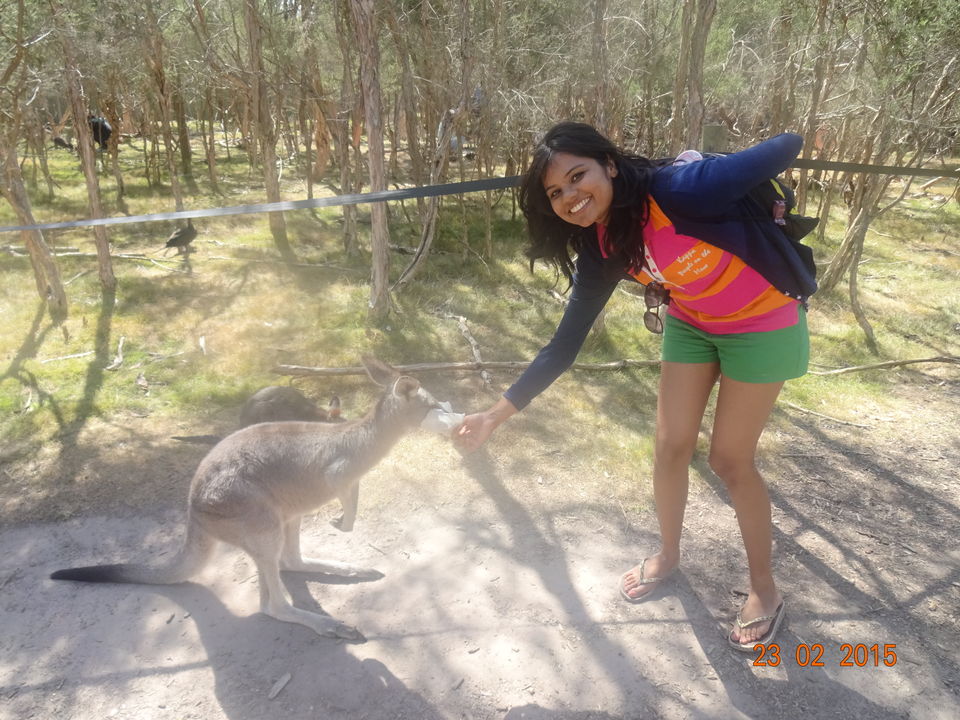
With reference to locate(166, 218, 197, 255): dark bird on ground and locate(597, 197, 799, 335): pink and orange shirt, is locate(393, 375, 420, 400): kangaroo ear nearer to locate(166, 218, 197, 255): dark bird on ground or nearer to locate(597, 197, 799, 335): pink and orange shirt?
locate(597, 197, 799, 335): pink and orange shirt

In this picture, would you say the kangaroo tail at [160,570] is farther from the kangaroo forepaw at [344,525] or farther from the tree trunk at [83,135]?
the tree trunk at [83,135]

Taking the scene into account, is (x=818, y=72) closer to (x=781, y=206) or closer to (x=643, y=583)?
(x=781, y=206)

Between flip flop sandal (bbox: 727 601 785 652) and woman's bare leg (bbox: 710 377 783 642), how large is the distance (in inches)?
0.5

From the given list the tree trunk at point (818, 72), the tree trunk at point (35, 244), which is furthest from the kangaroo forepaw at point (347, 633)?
the tree trunk at point (818, 72)

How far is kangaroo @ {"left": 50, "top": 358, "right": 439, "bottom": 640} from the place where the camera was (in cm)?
232

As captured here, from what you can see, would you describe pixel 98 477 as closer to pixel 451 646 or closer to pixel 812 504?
pixel 451 646

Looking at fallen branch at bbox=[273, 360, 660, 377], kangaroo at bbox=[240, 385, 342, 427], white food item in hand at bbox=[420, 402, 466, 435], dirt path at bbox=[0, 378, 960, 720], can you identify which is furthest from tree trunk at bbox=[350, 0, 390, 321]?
white food item in hand at bbox=[420, 402, 466, 435]

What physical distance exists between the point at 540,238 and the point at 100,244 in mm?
5141

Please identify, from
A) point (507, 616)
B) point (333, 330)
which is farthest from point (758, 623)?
point (333, 330)

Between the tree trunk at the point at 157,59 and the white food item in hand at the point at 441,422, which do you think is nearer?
the white food item in hand at the point at 441,422

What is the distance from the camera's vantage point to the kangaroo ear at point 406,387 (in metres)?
2.46

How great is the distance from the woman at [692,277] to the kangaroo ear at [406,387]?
0.29 metres

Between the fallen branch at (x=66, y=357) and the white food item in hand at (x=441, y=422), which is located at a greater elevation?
the white food item in hand at (x=441, y=422)

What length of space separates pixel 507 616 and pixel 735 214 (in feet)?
5.37
